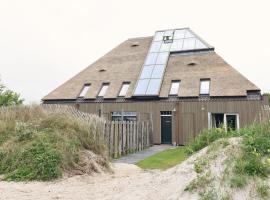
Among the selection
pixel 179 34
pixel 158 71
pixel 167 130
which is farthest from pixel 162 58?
pixel 167 130

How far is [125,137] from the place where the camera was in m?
15.6

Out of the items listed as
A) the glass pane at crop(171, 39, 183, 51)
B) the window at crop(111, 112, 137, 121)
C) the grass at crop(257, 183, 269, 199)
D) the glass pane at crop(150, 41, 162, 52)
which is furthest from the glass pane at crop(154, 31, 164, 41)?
the grass at crop(257, 183, 269, 199)

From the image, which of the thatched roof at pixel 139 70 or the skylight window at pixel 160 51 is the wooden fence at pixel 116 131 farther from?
the thatched roof at pixel 139 70

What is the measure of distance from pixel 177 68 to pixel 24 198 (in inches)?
756

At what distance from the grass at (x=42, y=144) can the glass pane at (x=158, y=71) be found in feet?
43.0

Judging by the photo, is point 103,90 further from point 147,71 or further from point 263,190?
point 263,190

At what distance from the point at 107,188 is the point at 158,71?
17760 mm

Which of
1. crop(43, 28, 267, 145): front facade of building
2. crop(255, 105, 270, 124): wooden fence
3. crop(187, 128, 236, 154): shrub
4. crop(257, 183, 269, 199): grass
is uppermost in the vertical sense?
crop(43, 28, 267, 145): front facade of building

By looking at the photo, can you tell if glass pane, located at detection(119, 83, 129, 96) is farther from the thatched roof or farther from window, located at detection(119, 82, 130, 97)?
the thatched roof

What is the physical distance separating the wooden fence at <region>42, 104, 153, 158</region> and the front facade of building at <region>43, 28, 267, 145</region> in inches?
116

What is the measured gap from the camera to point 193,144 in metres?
7.43

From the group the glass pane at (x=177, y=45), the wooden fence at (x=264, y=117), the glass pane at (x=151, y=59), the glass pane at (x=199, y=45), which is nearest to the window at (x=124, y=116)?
the glass pane at (x=151, y=59)

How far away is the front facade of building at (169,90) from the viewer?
20094mm

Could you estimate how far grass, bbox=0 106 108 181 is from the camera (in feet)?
27.5
